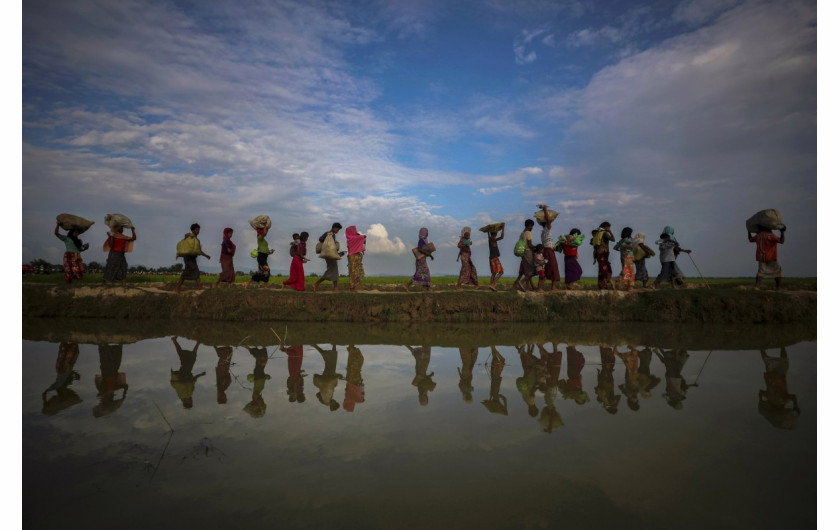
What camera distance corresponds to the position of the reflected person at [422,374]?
411cm

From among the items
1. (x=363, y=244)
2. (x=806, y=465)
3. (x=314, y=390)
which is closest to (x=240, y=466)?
(x=314, y=390)

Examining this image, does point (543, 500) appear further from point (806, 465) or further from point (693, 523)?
point (806, 465)

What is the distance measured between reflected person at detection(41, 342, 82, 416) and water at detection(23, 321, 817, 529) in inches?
1.4

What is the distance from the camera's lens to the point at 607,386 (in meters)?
4.37

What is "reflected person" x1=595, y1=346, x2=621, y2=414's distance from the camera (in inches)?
149

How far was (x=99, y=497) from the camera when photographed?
7.36ft

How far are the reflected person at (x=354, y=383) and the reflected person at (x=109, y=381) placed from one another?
211 cm

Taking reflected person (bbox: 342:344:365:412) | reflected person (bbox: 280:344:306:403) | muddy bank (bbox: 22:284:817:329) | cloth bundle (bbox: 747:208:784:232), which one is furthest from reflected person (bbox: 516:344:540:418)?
cloth bundle (bbox: 747:208:784:232)

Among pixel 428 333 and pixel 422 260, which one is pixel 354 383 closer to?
pixel 428 333

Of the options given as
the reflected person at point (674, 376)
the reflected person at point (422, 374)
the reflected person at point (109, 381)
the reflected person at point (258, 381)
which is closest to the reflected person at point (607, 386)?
the reflected person at point (674, 376)

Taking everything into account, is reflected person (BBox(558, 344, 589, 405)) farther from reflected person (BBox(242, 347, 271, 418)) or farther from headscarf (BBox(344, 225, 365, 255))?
headscarf (BBox(344, 225, 365, 255))

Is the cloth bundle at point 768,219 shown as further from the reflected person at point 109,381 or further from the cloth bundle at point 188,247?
the cloth bundle at point 188,247

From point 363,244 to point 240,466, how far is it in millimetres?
10307

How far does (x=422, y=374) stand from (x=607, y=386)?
2.12 metres
